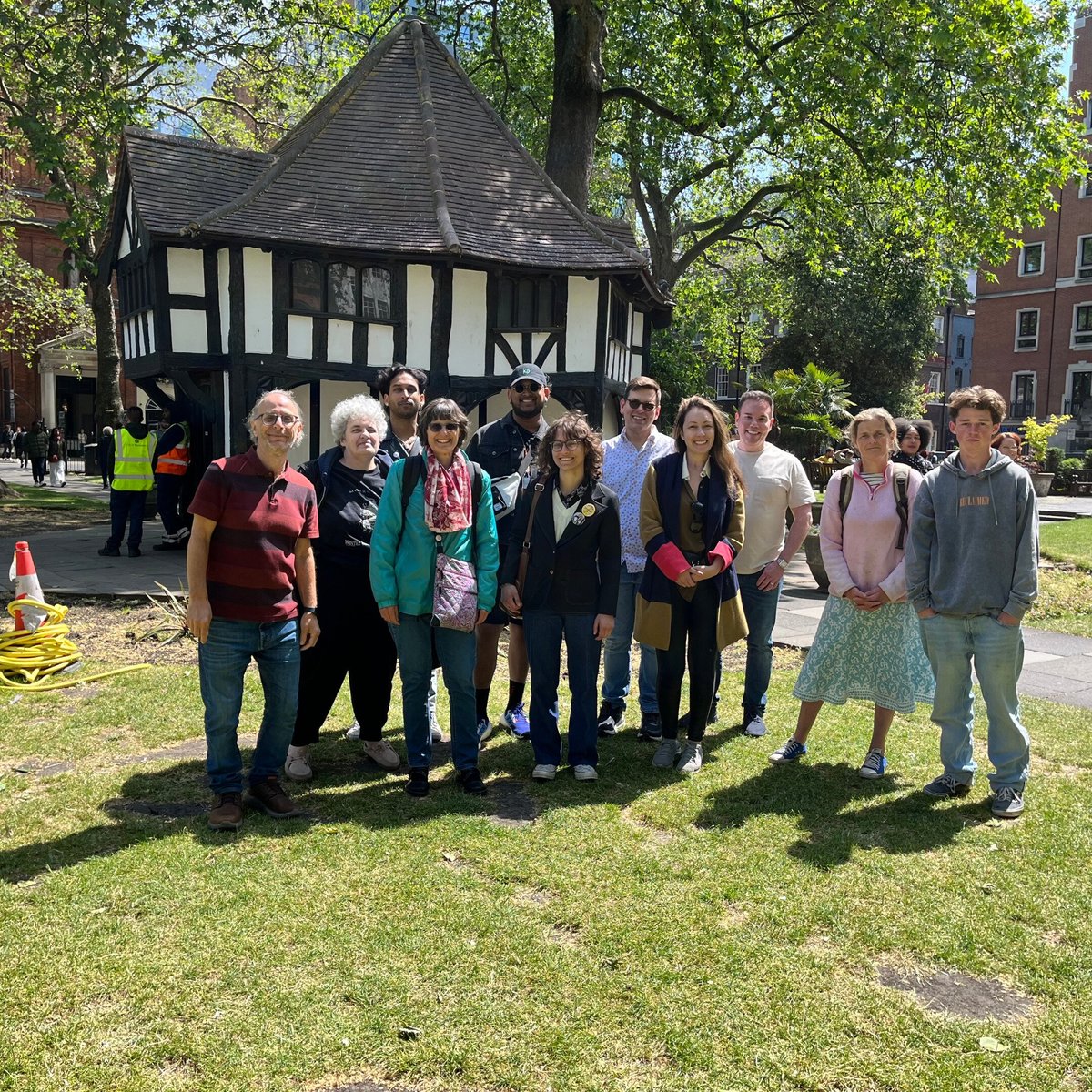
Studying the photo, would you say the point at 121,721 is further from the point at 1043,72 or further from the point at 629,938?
the point at 1043,72

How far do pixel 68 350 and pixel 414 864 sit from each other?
137ft

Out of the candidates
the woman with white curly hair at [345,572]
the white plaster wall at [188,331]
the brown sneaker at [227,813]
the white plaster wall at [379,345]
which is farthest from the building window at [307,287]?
the brown sneaker at [227,813]

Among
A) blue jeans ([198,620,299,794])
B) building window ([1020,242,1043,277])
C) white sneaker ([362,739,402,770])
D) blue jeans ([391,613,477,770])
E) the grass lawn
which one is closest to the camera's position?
the grass lawn

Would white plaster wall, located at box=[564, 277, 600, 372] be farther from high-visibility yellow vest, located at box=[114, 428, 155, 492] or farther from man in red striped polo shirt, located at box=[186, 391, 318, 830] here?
man in red striped polo shirt, located at box=[186, 391, 318, 830]

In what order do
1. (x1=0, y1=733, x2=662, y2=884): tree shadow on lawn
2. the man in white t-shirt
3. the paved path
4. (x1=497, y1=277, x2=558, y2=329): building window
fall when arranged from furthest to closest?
(x1=497, y1=277, x2=558, y2=329): building window
the paved path
the man in white t-shirt
(x1=0, y1=733, x2=662, y2=884): tree shadow on lawn

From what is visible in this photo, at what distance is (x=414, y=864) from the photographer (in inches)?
Result: 159

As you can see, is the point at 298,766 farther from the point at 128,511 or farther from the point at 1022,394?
the point at 1022,394

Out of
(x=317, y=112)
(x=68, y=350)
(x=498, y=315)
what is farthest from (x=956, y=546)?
(x=68, y=350)

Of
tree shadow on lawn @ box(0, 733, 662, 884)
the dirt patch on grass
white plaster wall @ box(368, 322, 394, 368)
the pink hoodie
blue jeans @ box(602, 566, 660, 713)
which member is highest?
white plaster wall @ box(368, 322, 394, 368)

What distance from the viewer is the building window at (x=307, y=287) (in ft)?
43.6

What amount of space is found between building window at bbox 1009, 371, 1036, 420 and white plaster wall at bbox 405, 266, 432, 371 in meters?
40.5

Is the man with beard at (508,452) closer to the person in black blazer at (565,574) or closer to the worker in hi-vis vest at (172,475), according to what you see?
the person in black blazer at (565,574)

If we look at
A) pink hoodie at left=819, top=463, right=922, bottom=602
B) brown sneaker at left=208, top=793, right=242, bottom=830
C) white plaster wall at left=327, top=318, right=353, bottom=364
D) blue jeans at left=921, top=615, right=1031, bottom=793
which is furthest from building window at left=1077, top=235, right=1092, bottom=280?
brown sneaker at left=208, top=793, right=242, bottom=830

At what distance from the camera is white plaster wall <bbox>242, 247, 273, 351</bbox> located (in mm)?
13031
